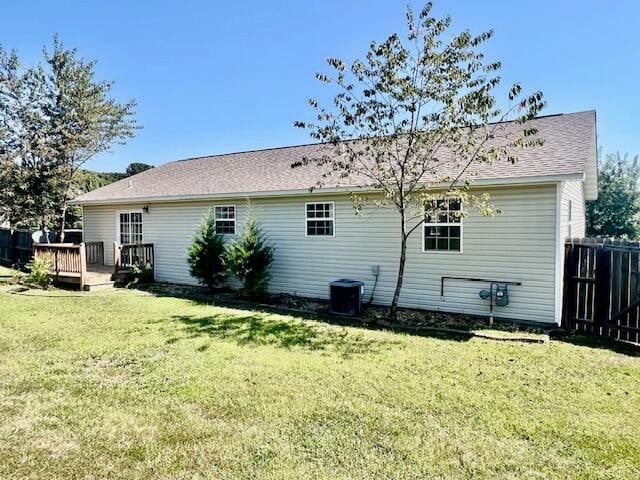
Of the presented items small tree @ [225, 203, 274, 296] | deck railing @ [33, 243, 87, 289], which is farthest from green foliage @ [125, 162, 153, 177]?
small tree @ [225, 203, 274, 296]

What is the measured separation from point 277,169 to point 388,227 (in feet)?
16.0

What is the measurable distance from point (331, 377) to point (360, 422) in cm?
114

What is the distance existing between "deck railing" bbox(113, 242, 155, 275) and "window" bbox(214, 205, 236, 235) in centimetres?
283

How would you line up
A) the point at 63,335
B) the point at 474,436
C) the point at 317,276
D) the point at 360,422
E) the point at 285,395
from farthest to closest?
the point at 317,276 → the point at 63,335 → the point at 285,395 → the point at 360,422 → the point at 474,436

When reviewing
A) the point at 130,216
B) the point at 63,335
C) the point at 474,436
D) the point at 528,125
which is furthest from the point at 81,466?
the point at 130,216

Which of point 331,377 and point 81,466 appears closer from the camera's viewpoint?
point 81,466

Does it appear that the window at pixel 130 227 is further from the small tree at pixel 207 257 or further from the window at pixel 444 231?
the window at pixel 444 231

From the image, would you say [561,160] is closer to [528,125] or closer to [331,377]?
[528,125]

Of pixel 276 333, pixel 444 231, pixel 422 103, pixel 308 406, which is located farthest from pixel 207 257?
pixel 308 406

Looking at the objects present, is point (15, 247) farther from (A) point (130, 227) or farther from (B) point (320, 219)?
(B) point (320, 219)

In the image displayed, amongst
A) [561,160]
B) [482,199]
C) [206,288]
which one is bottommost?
[206,288]

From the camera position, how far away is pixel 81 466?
296 cm

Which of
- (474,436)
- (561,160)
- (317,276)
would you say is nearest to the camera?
(474,436)

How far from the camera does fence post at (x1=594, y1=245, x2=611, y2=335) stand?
683 centimetres
